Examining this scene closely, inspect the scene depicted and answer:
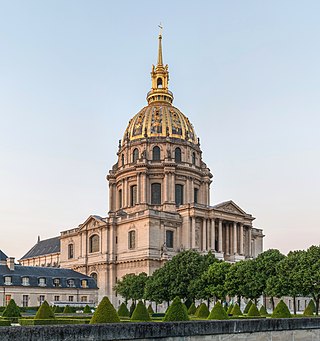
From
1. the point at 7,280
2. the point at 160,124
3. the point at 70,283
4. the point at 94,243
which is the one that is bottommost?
the point at 70,283

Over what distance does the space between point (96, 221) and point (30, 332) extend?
244 ft

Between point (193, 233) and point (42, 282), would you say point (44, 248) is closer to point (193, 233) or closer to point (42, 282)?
point (42, 282)

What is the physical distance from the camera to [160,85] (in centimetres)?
10594

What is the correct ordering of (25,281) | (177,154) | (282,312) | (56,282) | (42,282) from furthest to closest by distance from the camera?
(177,154)
(56,282)
(42,282)
(25,281)
(282,312)

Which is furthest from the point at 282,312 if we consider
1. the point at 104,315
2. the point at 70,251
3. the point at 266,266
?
the point at 70,251

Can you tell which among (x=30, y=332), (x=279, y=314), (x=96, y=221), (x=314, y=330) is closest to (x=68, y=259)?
(x=96, y=221)

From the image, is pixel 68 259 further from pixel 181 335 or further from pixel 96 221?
pixel 181 335

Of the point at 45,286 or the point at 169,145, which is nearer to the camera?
the point at 45,286

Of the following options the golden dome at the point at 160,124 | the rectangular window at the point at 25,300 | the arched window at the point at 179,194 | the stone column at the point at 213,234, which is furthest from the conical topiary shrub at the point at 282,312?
the golden dome at the point at 160,124

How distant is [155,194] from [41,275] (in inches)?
985

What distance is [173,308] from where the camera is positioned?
89.4ft

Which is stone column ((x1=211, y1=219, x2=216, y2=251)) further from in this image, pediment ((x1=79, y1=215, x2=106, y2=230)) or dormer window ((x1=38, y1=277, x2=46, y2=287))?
dormer window ((x1=38, y1=277, x2=46, y2=287))

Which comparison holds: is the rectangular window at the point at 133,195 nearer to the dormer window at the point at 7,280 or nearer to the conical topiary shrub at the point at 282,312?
the dormer window at the point at 7,280

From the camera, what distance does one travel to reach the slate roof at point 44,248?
390 ft
